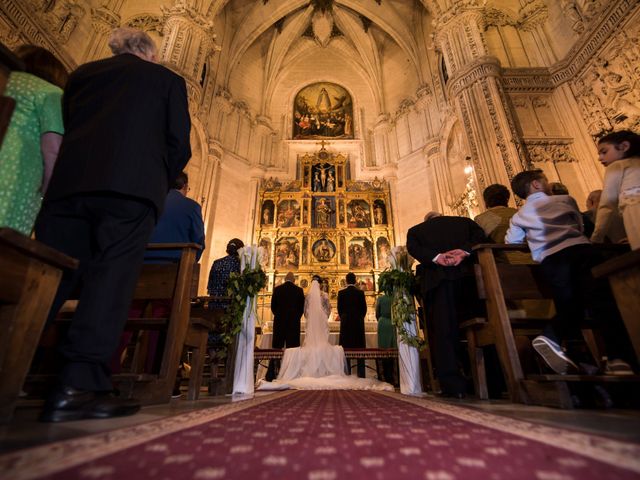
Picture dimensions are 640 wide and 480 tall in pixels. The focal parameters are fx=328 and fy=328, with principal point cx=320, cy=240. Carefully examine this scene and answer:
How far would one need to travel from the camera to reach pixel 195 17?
10.3 metres

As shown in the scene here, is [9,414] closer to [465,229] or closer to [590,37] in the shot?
[465,229]

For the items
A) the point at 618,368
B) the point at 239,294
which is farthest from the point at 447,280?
the point at 239,294

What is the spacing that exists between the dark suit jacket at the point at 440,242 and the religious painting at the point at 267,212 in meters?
9.75

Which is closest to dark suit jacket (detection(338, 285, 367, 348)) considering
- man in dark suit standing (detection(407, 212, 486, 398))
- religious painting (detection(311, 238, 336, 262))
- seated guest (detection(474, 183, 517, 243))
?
man in dark suit standing (detection(407, 212, 486, 398))

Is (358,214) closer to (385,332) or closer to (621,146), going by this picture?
(385,332)

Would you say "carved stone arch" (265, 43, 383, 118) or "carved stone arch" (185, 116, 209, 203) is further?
"carved stone arch" (265, 43, 383, 118)

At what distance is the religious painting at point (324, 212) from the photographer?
40.8ft

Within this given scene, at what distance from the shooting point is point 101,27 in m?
9.79

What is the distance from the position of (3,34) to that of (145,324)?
7585 millimetres

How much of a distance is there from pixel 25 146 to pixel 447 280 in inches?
115

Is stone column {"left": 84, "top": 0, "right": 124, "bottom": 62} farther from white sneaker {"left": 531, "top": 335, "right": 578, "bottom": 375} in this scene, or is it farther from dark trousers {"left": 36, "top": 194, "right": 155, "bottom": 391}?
white sneaker {"left": 531, "top": 335, "right": 578, "bottom": 375}

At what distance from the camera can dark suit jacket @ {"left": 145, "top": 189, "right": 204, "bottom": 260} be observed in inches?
123

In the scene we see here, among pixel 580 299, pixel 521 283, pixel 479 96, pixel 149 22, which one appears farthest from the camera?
pixel 149 22

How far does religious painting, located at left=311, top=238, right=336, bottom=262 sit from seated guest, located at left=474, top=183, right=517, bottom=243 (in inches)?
325
